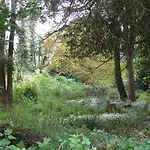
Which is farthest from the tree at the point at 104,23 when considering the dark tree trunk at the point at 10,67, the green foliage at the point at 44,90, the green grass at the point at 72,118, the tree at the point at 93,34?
the green foliage at the point at 44,90

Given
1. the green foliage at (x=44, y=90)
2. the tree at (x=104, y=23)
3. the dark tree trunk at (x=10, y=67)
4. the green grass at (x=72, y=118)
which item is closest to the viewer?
the green grass at (x=72, y=118)

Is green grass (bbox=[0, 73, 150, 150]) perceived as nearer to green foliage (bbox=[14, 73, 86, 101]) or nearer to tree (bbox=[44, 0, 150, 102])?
green foliage (bbox=[14, 73, 86, 101])

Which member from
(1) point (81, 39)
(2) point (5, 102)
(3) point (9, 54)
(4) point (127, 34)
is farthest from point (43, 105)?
(4) point (127, 34)

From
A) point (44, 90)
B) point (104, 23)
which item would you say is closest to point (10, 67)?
point (104, 23)

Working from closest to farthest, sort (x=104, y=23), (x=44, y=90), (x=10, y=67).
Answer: (x=104, y=23), (x=10, y=67), (x=44, y=90)

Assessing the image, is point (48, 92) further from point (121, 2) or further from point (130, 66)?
point (121, 2)

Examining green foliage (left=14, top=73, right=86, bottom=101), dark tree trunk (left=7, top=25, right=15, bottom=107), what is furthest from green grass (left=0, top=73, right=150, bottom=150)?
dark tree trunk (left=7, top=25, right=15, bottom=107)

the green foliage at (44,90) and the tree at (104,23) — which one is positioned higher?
the tree at (104,23)

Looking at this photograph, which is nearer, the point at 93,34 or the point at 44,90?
the point at 93,34

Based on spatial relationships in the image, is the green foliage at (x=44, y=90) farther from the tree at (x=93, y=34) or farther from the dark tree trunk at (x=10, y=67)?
the tree at (x=93, y=34)

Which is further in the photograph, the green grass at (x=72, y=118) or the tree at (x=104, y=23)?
the tree at (x=104, y=23)

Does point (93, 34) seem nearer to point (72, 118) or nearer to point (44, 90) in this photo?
point (72, 118)

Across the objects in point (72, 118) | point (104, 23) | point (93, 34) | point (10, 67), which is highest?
point (104, 23)

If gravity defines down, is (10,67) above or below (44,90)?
above
